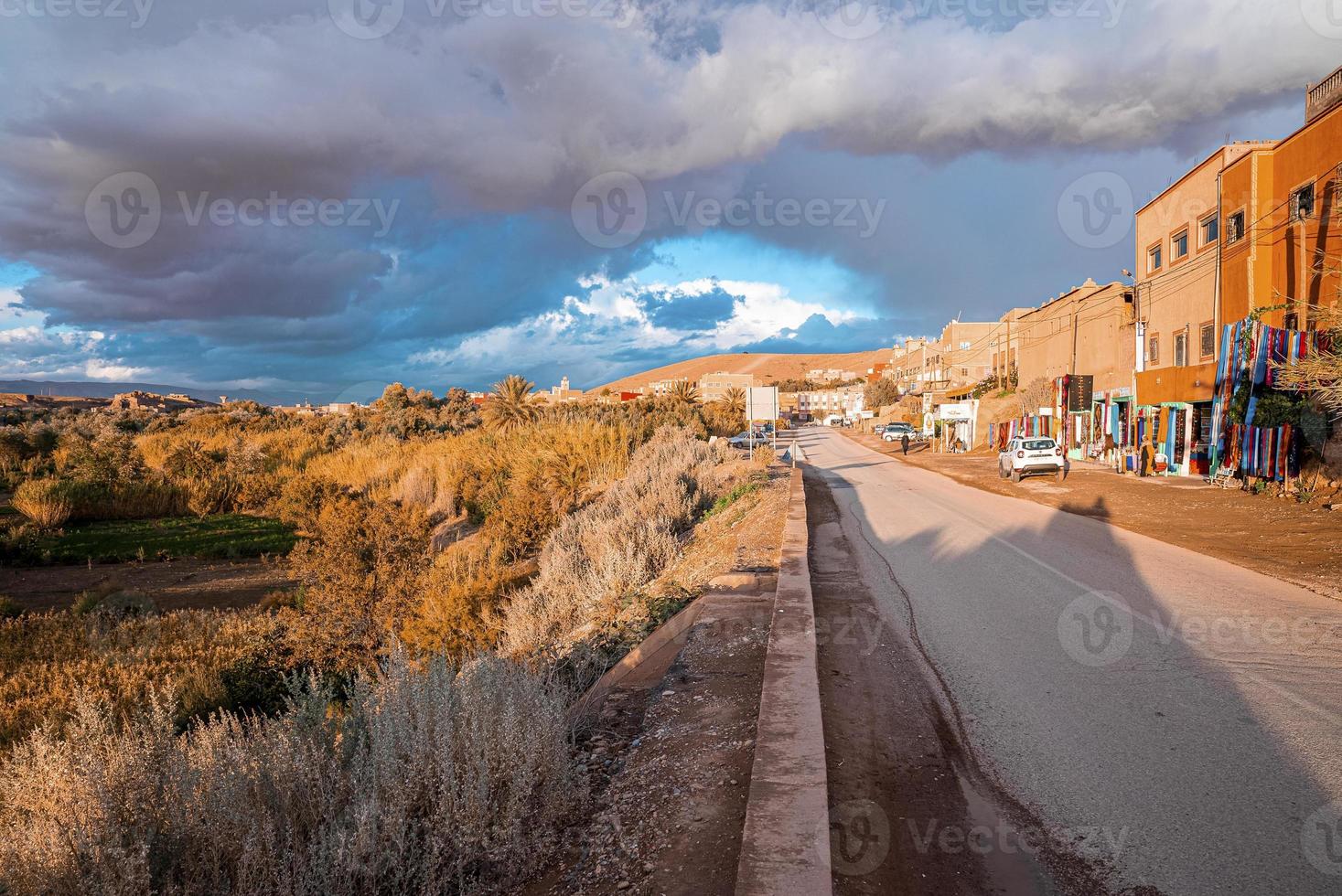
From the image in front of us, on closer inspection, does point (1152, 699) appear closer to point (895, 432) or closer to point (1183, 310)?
point (1183, 310)

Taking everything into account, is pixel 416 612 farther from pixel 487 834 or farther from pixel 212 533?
pixel 212 533

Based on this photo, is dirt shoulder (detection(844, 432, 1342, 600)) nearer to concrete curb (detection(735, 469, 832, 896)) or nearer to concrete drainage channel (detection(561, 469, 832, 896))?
concrete drainage channel (detection(561, 469, 832, 896))

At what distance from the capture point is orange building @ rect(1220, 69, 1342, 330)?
59.3 feet

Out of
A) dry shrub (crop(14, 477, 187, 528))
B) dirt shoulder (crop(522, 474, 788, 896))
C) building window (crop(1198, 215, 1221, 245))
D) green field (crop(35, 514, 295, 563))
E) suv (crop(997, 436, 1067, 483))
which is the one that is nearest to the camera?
dirt shoulder (crop(522, 474, 788, 896))

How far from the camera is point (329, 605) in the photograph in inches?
407

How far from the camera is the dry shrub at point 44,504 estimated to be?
18688 millimetres

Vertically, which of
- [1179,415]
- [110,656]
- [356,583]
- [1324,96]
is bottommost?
[110,656]

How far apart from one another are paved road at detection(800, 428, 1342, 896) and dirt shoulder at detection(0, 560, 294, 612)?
40.9 ft

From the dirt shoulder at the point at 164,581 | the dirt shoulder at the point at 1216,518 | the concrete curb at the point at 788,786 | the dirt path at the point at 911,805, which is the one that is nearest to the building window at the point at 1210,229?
the dirt shoulder at the point at 1216,518

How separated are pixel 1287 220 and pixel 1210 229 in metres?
4.06

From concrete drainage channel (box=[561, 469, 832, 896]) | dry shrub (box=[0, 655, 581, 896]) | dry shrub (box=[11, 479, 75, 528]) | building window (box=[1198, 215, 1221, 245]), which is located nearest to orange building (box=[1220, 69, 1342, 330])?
building window (box=[1198, 215, 1221, 245])

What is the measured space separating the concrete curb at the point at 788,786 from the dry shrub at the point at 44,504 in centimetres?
2186

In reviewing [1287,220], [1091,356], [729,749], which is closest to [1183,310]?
[1287,220]

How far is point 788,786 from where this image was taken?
3.21 metres
